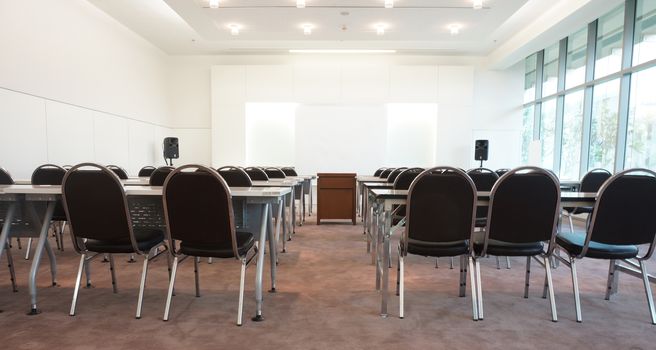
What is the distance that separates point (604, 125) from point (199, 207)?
725cm

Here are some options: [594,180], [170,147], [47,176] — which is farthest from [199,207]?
[170,147]

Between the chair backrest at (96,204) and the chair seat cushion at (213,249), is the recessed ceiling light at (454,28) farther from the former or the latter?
the chair backrest at (96,204)

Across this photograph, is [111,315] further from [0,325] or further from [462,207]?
[462,207]

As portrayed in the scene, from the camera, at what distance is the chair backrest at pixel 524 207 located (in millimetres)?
1985

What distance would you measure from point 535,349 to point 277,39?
732cm

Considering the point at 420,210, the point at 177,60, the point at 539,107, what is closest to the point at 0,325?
the point at 420,210

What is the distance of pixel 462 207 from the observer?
2.02 m

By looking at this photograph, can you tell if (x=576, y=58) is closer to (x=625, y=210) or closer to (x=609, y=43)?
(x=609, y=43)

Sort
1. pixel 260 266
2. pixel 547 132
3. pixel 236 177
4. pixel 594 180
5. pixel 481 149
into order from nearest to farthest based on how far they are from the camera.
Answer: pixel 260 266 → pixel 236 177 → pixel 594 180 → pixel 547 132 → pixel 481 149

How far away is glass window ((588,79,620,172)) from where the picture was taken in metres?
5.91

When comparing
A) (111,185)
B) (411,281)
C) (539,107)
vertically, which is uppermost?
(539,107)

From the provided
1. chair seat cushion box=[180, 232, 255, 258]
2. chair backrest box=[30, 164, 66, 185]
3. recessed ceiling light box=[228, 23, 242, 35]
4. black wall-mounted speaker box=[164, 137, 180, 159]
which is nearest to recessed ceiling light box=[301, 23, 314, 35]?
recessed ceiling light box=[228, 23, 242, 35]

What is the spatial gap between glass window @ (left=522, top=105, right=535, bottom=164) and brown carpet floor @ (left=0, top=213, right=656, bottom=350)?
23.3ft

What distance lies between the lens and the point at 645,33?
5.27 meters
